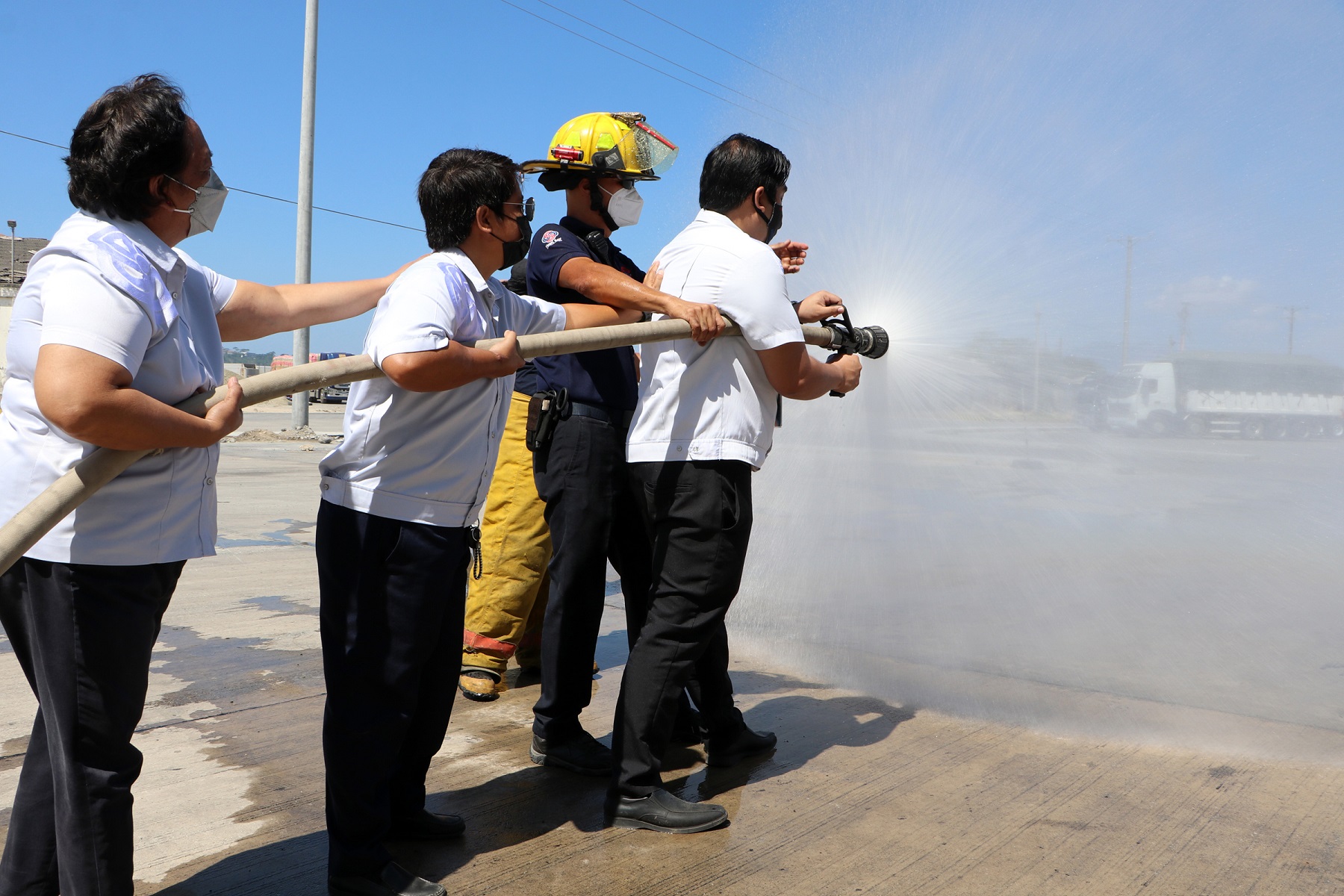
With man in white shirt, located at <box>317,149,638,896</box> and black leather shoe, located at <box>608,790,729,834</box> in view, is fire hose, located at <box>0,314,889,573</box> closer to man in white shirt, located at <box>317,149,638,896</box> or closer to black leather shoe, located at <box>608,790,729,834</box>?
man in white shirt, located at <box>317,149,638,896</box>

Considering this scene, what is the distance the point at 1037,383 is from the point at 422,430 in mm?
2591

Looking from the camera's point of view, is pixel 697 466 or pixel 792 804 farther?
pixel 792 804

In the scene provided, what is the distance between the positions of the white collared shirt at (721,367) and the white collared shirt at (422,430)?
52 centimetres

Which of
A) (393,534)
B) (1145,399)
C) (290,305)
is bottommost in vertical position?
(393,534)

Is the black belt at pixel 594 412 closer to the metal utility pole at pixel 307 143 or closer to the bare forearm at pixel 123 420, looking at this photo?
the bare forearm at pixel 123 420

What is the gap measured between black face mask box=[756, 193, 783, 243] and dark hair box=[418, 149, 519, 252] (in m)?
0.78

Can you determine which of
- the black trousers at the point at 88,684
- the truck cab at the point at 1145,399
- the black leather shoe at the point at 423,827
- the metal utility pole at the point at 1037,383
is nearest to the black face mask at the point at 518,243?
the black trousers at the point at 88,684

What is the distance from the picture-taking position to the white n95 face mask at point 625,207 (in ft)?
10.4

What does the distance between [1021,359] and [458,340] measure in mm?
2502

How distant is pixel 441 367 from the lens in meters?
2.04

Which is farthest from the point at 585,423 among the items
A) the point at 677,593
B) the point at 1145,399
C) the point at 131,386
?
the point at 1145,399

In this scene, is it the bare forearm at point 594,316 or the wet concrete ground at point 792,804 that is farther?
the bare forearm at point 594,316

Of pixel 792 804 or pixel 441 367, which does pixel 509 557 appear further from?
pixel 441 367

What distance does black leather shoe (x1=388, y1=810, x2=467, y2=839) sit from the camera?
8.02 ft
